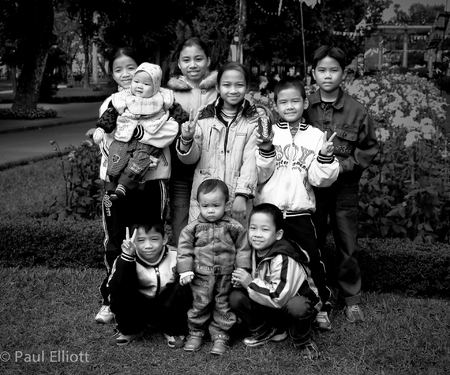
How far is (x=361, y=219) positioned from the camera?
15.0 ft

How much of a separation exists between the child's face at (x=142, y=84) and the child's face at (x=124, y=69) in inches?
11.7

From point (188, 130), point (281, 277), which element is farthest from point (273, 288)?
point (188, 130)

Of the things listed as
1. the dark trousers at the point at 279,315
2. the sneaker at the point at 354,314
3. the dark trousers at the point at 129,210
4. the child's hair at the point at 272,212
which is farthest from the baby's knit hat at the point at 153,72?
the sneaker at the point at 354,314

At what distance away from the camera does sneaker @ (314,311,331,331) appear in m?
3.56

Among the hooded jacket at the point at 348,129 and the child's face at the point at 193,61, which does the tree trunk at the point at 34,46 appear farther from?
the hooded jacket at the point at 348,129

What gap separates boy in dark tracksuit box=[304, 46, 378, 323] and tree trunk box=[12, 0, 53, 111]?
1585 cm

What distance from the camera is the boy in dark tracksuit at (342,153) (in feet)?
11.7

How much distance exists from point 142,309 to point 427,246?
2.16m

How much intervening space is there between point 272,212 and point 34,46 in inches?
648

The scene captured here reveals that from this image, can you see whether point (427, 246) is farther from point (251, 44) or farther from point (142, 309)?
point (251, 44)

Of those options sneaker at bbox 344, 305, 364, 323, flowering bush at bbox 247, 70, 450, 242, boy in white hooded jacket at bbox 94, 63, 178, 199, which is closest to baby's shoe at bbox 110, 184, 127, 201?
boy in white hooded jacket at bbox 94, 63, 178, 199

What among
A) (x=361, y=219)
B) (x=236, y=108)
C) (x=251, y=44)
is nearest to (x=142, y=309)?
(x=236, y=108)

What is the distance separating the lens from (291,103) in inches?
137

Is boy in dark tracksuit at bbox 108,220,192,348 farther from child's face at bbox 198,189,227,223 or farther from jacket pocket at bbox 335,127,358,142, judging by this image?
jacket pocket at bbox 335,127,358,142
